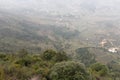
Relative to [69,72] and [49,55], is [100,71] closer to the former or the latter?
[49,55]

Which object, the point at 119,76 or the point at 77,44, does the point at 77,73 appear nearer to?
the point at 119,76

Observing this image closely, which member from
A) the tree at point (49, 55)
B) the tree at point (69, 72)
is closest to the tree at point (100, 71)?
→ the tree at point (49, 55)

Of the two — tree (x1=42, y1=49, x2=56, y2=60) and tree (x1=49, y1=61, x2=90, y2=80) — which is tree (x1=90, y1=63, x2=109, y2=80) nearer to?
tree (x1=42, y1=49, x2=56, y2=60)

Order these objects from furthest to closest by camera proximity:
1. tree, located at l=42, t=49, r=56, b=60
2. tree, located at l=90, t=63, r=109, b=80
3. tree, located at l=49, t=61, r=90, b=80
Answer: tree, located at l=42, t=49, r=56, b=60
tree, located at l=90, t=63, r=109, b=80
tree, located at l=49, t=61, r=90, b=80

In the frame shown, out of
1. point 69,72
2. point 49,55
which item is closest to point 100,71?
point 49,55

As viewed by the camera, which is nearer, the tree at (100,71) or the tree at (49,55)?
the tree at (100,71)

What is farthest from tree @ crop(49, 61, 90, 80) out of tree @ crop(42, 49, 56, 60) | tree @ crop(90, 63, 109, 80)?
tree @ crop(42, 49, 56, 60)

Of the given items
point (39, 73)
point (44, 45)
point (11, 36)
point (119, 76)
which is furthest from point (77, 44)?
point (39, 73)

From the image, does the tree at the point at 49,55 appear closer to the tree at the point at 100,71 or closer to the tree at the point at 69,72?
the tree at the point at 100,71
